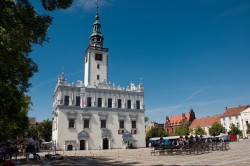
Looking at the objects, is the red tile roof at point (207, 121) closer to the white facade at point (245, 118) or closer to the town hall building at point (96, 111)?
the white facade at point (245, 118)

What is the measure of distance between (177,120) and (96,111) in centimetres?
7880

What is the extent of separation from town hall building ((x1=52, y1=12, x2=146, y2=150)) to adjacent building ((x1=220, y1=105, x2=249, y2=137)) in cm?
4997

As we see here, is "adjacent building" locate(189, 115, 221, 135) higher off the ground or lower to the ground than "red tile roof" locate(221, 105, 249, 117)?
lower

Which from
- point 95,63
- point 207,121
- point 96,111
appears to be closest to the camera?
point 96,111

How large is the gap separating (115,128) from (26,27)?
131 feet

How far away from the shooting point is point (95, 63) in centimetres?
5372

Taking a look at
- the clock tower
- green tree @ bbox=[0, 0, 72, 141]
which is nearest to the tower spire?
the clock tower

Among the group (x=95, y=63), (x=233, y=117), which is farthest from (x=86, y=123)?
(x=233, y=117)

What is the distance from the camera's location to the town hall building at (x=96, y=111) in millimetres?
45531

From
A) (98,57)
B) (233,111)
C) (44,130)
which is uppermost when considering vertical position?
(98,57)

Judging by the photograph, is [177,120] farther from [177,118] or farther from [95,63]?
[95,63]

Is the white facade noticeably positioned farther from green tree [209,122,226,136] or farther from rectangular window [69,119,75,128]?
rectangular window [69,119,75,128]

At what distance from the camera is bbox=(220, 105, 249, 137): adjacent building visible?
85.4 meters

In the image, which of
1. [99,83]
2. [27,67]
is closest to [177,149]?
[27,67]
